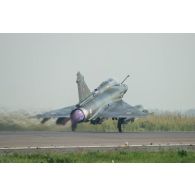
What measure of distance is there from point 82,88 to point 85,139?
5.73ft

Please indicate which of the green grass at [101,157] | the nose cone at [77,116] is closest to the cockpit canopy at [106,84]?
the nose cone at [77,116]

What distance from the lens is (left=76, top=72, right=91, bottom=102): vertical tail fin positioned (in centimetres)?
1756

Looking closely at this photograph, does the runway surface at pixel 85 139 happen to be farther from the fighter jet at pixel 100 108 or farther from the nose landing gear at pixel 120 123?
the fighter jet at pixel 100 108

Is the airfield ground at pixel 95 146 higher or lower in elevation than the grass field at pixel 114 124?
lower

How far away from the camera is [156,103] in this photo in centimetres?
1781

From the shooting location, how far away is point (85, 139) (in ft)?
57.3

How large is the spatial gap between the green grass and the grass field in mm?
1740

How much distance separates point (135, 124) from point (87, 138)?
1.81m

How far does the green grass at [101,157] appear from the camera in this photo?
50.2 feet

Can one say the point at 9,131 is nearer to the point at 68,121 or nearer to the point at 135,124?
the point at 68,121

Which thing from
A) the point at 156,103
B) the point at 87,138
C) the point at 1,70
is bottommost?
the point at 87,138

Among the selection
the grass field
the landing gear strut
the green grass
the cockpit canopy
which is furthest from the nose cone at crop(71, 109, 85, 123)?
the green grass

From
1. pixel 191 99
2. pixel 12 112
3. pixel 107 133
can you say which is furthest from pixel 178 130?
pixel 12 112

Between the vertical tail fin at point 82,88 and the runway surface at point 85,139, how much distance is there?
1.27 metres
